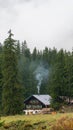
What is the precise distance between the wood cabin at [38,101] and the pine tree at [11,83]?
41649mm

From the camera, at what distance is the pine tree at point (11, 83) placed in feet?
175

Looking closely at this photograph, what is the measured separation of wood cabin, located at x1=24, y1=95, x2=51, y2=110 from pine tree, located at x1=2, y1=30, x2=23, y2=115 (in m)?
41.6

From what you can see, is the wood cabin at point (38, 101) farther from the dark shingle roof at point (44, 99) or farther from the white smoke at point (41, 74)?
the white smoke at point (41, 74)

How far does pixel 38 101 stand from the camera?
325 feet

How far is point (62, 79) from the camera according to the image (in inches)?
2859

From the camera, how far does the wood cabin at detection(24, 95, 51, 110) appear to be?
97312 mm

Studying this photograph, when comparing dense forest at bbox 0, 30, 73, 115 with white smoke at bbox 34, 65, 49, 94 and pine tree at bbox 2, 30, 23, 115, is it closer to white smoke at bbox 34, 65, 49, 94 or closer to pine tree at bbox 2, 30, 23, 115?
pine tree at bbox 2, 30, 23, 115

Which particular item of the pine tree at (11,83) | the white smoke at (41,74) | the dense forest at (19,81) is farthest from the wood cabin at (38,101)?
the pine tree at (11,83)

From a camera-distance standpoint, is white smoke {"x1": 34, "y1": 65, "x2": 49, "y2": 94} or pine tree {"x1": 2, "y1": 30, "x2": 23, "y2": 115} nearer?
pine tree {"x1": 2, "y1": 30, "x2": 23, "y2": 115}

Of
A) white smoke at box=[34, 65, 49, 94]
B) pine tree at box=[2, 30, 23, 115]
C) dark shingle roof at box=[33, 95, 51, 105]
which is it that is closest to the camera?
pine tree at box=[2, 30, 23, 115]

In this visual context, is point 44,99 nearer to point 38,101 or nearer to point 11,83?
point 38,101

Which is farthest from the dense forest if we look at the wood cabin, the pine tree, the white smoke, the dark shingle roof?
the dark shingle roof

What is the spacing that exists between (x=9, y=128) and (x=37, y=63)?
127 meters

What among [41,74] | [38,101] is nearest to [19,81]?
[38,101]
